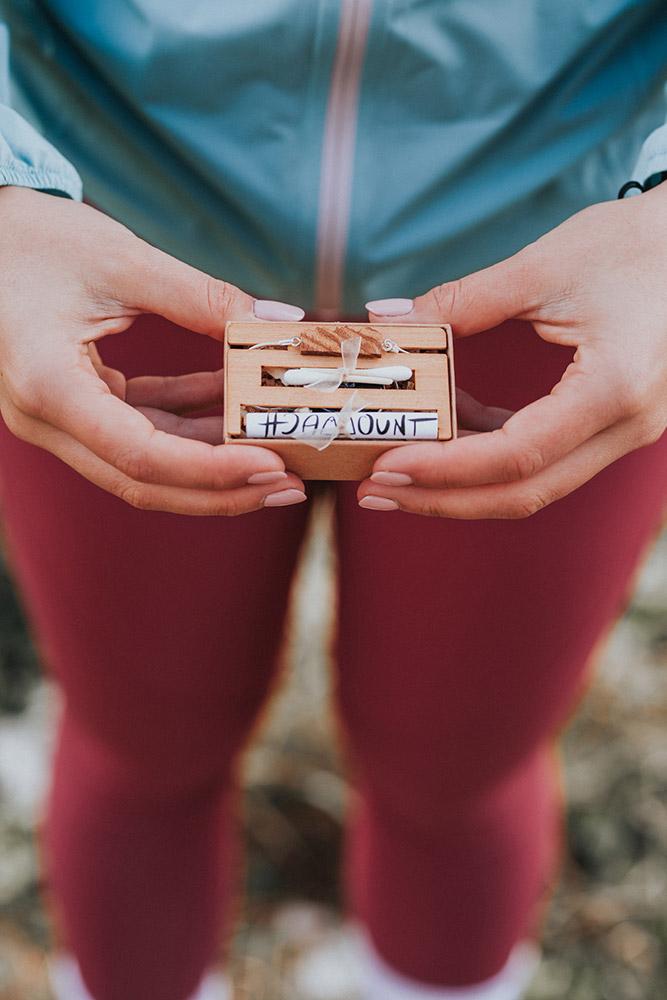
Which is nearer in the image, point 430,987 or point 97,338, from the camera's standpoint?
point 97,338

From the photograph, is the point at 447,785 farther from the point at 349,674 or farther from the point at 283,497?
the point at 283,497

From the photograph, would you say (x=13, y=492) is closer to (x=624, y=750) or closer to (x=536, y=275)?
(x=536, y=275)

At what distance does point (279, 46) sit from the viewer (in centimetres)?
64

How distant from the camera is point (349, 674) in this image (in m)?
0.92

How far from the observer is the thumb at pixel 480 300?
2.06ft

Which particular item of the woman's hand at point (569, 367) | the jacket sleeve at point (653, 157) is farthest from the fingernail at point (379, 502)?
the jacket sleeve at point (653, 157)

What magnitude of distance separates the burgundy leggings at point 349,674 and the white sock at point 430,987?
3cm

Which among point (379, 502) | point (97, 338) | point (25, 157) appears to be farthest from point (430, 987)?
point (25, 157)

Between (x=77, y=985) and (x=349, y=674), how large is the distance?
1.67ft

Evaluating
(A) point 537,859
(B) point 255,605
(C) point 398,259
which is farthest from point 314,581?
(C) point 398,259

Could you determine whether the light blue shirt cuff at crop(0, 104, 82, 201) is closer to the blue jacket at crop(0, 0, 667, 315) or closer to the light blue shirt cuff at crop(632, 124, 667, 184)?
the blue jacket at crop(0, 0, 667, 315)

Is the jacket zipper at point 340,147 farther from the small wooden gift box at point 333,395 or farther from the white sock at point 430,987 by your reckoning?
the white sock at point 430,987

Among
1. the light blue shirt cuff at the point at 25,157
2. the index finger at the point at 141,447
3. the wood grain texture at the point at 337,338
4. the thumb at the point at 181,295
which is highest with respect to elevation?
the light blue shirt cuff at the point at 25,157

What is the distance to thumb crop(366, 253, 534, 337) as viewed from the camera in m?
0.63
